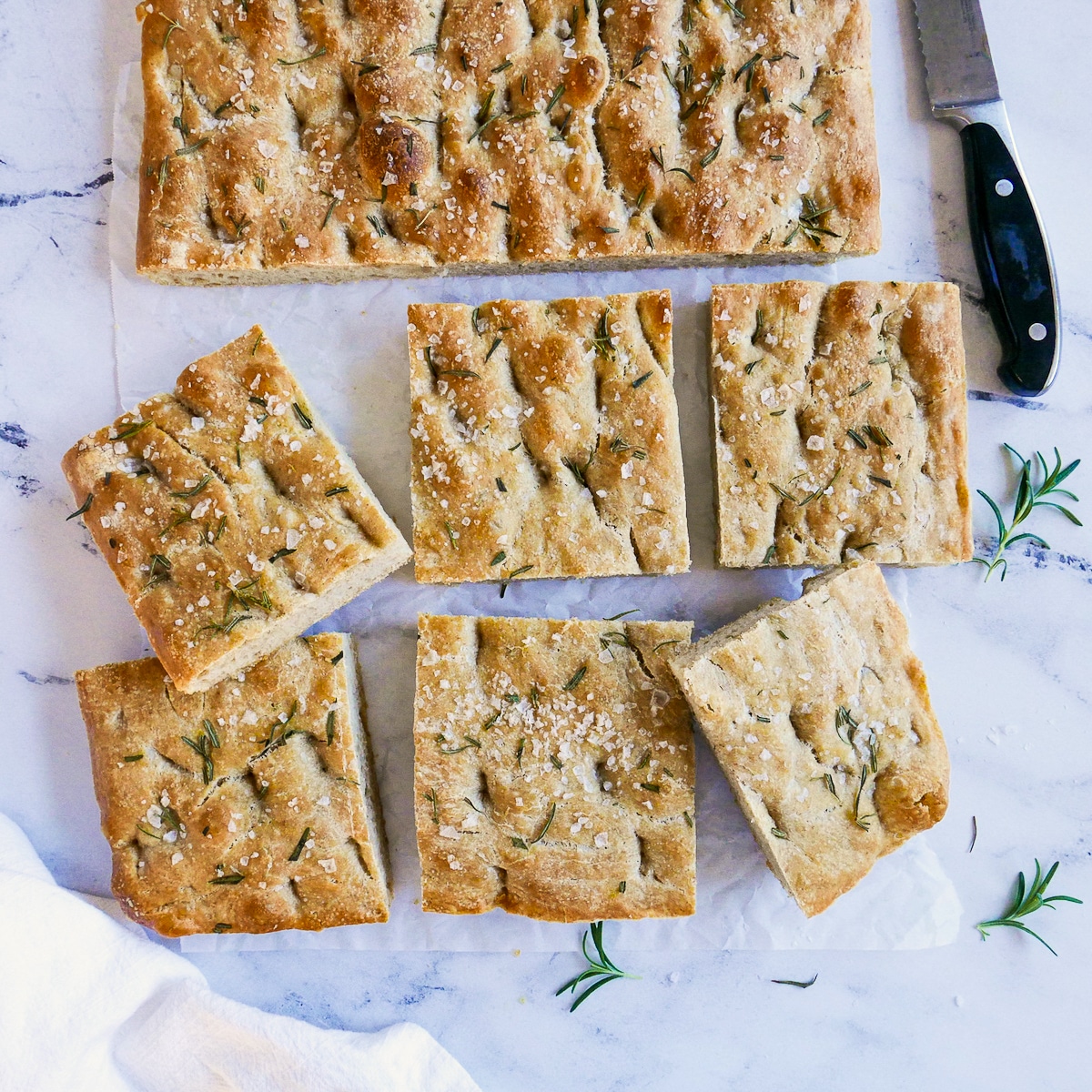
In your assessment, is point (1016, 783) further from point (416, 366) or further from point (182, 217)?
point (182, 217)

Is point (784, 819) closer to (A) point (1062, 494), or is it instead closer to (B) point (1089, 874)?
(B) point (1089, 874)

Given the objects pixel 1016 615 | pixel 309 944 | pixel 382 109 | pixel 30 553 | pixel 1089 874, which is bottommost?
pixel 309 944

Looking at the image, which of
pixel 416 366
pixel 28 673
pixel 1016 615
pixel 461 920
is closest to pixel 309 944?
pixel 461 920

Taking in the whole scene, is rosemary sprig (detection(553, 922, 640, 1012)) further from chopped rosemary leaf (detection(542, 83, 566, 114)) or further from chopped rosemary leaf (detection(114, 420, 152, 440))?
chopped rosemary leaf (detection(542, 83, 566, 114))

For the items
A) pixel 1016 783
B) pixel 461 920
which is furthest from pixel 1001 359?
pixel 461 920

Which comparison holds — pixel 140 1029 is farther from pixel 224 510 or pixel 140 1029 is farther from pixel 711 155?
pixel 711 155

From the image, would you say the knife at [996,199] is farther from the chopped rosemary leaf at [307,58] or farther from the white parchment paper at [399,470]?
the chopped rosemary leaf at [307,58]

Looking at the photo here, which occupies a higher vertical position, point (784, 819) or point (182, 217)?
point (182, 217)

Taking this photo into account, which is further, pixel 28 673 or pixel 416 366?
pixel 28 673
